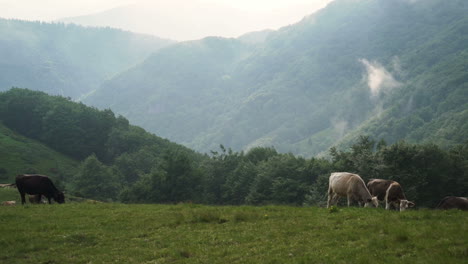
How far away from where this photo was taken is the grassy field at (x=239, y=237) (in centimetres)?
1304

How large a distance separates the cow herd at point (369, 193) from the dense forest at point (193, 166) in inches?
1412

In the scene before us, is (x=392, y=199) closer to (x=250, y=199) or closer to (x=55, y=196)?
(x=55, y=196)

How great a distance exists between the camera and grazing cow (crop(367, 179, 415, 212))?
24.6 m

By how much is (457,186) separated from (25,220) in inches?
2939

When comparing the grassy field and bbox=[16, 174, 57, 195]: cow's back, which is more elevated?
bbox=[16, 174, 57, 195]: cow's back

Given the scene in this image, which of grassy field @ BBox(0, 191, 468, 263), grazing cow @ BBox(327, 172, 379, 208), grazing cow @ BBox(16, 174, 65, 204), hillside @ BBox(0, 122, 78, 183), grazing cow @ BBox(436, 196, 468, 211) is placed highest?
hillside @ BBox(0, 122, 78, 183)

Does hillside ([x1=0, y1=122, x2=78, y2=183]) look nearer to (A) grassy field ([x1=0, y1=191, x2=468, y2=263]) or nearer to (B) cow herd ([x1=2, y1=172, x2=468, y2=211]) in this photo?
(B) cow herd ([x1=2, y1=172, x2=468, y2=211])

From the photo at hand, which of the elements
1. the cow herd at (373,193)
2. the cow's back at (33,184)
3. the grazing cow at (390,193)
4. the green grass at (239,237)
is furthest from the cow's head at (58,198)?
the grazing cow at (390,193)

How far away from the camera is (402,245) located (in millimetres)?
13109

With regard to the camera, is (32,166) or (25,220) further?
(32,166)

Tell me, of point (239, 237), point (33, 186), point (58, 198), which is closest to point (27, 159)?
point (58, 198)

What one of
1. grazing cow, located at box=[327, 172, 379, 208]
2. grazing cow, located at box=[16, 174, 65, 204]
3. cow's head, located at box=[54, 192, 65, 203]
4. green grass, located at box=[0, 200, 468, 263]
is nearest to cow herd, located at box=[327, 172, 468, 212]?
grazing cow, located at box=[327, 172, 379, 208]

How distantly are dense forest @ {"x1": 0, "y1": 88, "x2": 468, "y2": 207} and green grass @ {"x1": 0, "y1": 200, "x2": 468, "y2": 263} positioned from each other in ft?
154

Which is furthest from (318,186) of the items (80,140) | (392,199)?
(80,140)
